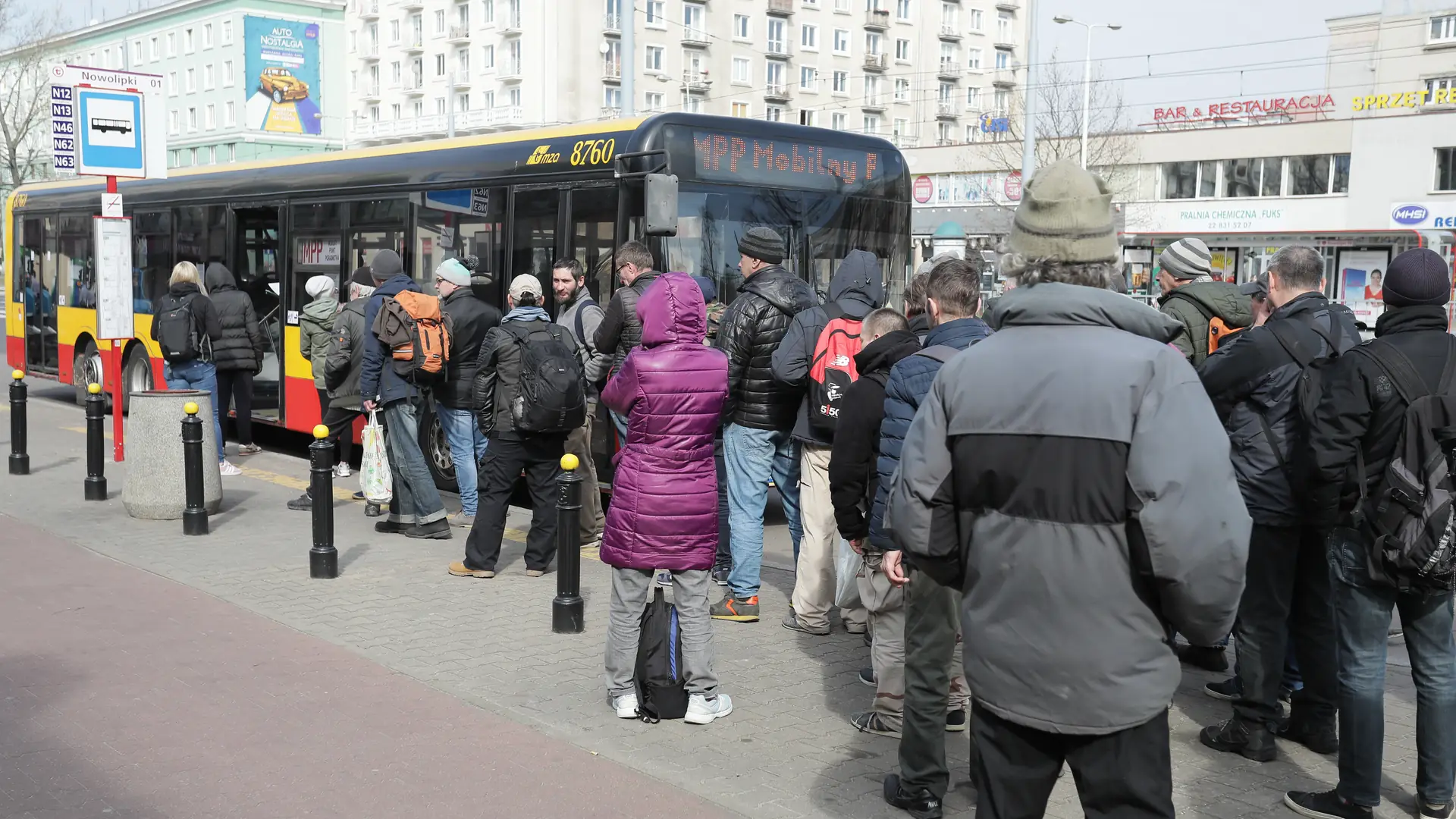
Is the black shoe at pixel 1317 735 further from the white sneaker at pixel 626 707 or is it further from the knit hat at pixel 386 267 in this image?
the knit hat at pixel 386 267

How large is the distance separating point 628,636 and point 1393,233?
45.5 meters

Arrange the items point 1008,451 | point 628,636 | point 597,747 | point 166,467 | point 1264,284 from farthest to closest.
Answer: point 166,467
point 1264,284
point 628,636
point 597,747
point 1008,451

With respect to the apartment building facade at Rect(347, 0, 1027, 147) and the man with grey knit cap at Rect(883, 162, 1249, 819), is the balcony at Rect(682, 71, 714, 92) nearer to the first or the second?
the apartment building facade at Rect(347, 0, 1027, 147)

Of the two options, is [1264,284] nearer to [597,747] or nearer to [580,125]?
[597,747]

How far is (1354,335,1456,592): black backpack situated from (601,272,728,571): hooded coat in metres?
2.51

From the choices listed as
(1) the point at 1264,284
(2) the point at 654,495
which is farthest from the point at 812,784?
(1) the point at 1264,284

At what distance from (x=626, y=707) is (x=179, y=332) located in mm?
7685

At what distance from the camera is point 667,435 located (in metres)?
5.36

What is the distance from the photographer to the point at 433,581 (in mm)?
7898

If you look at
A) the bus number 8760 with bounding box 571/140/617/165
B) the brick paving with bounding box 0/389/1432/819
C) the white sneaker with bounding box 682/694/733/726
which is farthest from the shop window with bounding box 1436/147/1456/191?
the white sneaker with bounding box 682/694/733/726

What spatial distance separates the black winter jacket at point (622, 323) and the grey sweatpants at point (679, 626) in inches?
51.8

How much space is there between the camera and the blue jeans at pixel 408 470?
8.97 meters

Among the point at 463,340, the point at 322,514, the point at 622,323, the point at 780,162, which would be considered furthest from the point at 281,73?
the point at 622,323

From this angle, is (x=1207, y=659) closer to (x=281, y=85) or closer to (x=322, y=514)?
(x=322, y=514)
